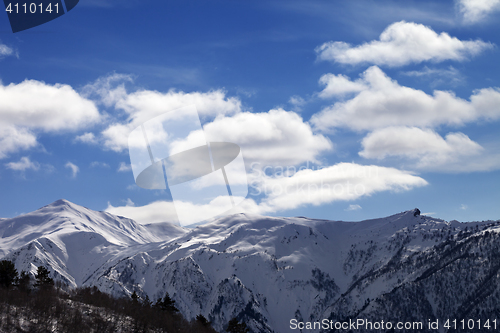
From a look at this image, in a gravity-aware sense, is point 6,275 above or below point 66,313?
above

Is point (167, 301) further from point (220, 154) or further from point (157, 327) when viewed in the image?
point (220, 154)

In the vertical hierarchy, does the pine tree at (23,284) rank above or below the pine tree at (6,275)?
below

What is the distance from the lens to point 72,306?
79.7 m

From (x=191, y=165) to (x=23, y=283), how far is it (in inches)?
2507

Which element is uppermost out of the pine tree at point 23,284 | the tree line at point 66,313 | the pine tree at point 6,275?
the pine tree at point 6,275

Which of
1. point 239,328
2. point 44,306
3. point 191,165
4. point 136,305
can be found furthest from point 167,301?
point 191,165

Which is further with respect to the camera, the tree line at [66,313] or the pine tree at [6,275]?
the pine tree at [6,275]

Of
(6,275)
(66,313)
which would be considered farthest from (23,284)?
(66,313)

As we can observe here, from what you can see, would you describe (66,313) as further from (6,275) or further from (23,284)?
(6,275)

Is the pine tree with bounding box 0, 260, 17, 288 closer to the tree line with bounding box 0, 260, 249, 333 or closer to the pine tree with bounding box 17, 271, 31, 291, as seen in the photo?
the tree line with bounding box 0, 260, 249, 333

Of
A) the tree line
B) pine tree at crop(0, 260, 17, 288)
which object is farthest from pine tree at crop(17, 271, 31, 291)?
pine tree at crop(0, 260, 17, 288)

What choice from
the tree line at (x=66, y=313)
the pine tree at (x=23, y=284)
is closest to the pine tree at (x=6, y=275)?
the tree line at (x=66, y=313)

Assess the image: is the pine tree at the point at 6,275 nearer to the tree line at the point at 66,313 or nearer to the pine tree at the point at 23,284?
the tree line at the point at 66,313

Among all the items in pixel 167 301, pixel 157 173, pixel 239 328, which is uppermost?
pixel 157 173
